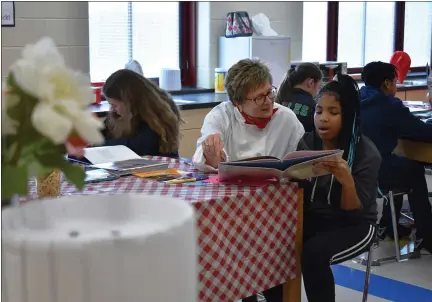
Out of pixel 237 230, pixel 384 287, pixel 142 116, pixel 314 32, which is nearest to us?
pixel 237 230

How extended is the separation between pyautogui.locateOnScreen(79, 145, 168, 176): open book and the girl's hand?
2.10 ft

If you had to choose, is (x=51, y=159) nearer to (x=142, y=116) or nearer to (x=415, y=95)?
(x=142, y=116)

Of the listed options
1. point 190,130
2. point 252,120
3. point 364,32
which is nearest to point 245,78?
point 252,120

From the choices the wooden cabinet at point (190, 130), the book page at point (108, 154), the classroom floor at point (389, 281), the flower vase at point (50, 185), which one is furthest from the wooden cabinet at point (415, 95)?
the flower vase at point (50, 185)

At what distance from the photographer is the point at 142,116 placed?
9.92 feet

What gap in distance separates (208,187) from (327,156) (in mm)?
410

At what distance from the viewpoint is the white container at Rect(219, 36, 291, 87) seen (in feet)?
16.9

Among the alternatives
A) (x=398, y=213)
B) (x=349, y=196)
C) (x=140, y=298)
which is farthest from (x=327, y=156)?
(x=398, y=213)

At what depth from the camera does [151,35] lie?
5.20m

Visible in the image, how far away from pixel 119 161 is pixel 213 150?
0.41m

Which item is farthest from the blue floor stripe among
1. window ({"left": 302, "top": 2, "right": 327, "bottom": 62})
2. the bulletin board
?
window ({"left": 302, "top": 2, "right": 327, "bottom": 62})

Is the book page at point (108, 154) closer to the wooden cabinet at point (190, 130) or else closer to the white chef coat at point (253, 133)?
the white chef coat at point (253, 133)

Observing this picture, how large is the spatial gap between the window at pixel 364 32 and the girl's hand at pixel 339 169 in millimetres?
4534

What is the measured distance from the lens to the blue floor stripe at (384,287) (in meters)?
3.14
